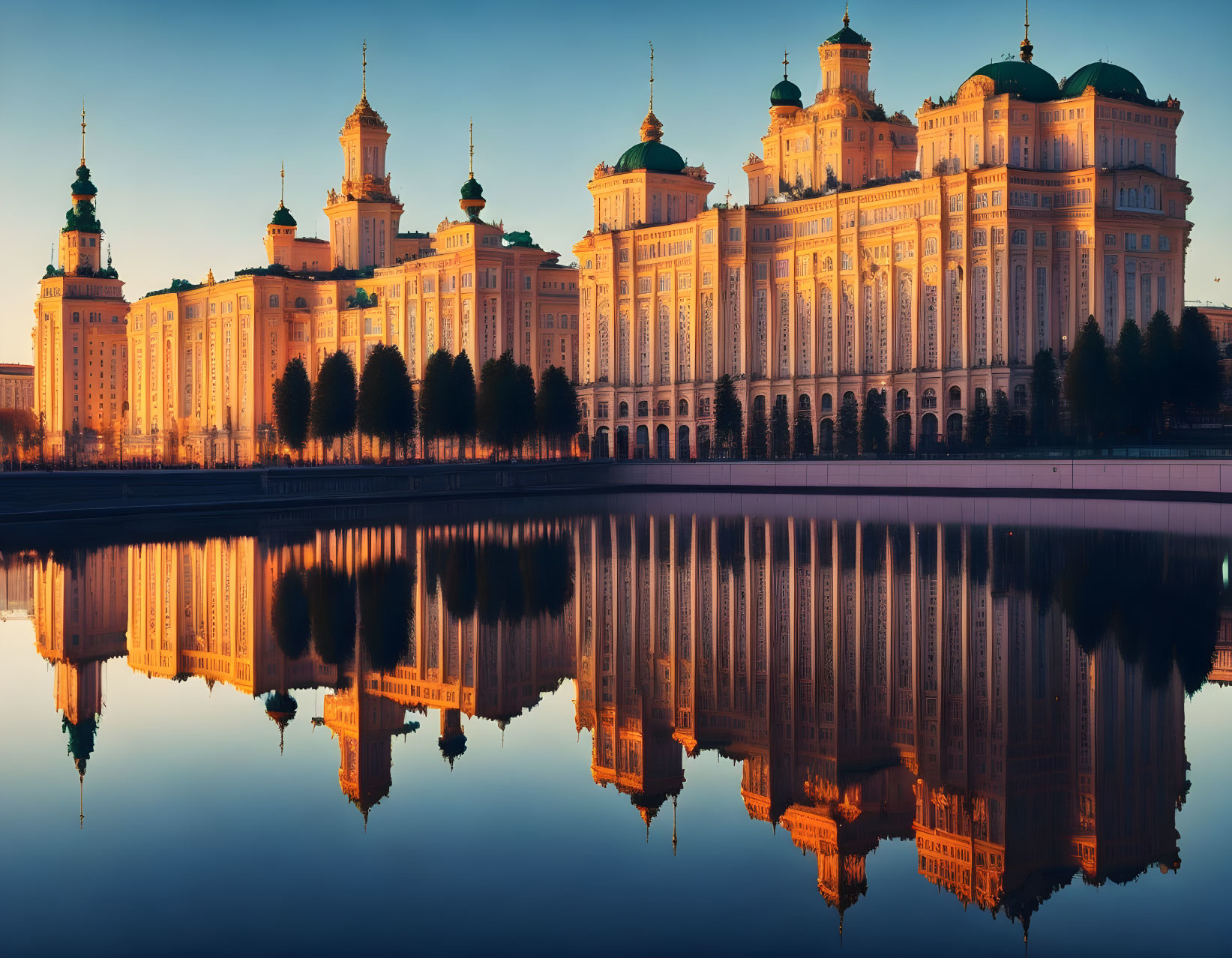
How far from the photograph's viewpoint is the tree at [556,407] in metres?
86.5

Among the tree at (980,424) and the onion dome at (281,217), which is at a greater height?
the onion dome at (281,217)

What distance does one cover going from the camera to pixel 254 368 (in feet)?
394

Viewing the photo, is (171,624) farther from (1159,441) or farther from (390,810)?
(1159,441)

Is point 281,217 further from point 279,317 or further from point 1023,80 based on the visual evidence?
point 1023,80

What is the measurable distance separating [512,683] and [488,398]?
65231 millimetres

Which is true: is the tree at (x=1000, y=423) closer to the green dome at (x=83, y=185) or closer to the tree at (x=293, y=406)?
the tree at (x=293, y=406)

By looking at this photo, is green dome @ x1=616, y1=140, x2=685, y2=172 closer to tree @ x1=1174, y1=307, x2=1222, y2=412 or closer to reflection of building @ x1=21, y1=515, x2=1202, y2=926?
tree @ x1=1174, y1=307, x2=1222, y2=412

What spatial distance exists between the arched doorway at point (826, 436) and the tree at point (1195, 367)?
2412 cm

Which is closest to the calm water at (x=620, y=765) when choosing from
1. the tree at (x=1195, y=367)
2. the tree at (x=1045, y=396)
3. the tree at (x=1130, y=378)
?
the tree at (x=1130, y=378)

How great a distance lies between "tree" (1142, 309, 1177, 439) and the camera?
66.6m

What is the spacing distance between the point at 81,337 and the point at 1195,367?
111445mm

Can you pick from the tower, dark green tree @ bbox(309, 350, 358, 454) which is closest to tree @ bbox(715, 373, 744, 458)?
dark green tree @ bbox(309, 350, 358, 454)

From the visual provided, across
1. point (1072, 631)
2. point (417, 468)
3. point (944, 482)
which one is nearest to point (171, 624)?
point (1072, 631)

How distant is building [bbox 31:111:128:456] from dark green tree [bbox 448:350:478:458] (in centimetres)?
7126
